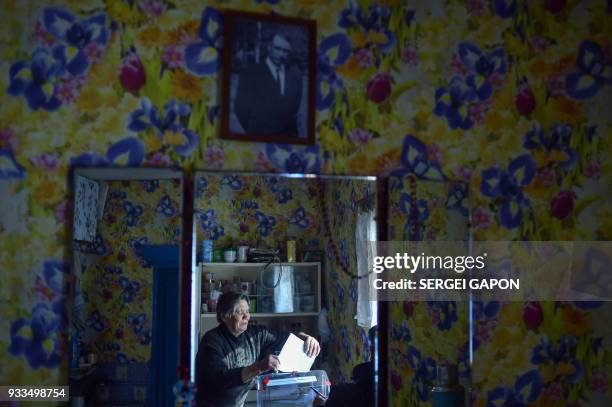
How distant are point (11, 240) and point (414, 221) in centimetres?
130

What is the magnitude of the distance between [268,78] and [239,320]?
0.79 m

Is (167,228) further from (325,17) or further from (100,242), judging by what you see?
(325,17)

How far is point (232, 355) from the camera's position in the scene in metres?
1.90

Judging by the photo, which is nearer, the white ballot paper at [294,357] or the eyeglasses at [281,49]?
the white ballot paper at [294,357]

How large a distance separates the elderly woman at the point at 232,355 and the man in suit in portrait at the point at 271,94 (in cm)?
57

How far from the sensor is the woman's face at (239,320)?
1.90 metres

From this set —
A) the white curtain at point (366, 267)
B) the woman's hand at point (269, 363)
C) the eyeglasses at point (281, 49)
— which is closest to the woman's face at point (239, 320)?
the woman's hand at point (269, 363)

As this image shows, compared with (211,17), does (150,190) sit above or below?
below

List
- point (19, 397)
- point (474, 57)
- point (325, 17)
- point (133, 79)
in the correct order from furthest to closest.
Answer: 1. point (474, 57)
2. point (325, 17)
3. point (133, 79)
4. point (19, 397)

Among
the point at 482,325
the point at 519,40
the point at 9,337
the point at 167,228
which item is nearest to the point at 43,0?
the point at 167,228

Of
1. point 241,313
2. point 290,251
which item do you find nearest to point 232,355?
point 241,313

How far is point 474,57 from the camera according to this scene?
2.28 meters

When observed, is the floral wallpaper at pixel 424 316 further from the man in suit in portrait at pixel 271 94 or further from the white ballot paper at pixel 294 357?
the man in suit in portrait at pixel 271 94

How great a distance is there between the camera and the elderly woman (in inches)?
74.0
